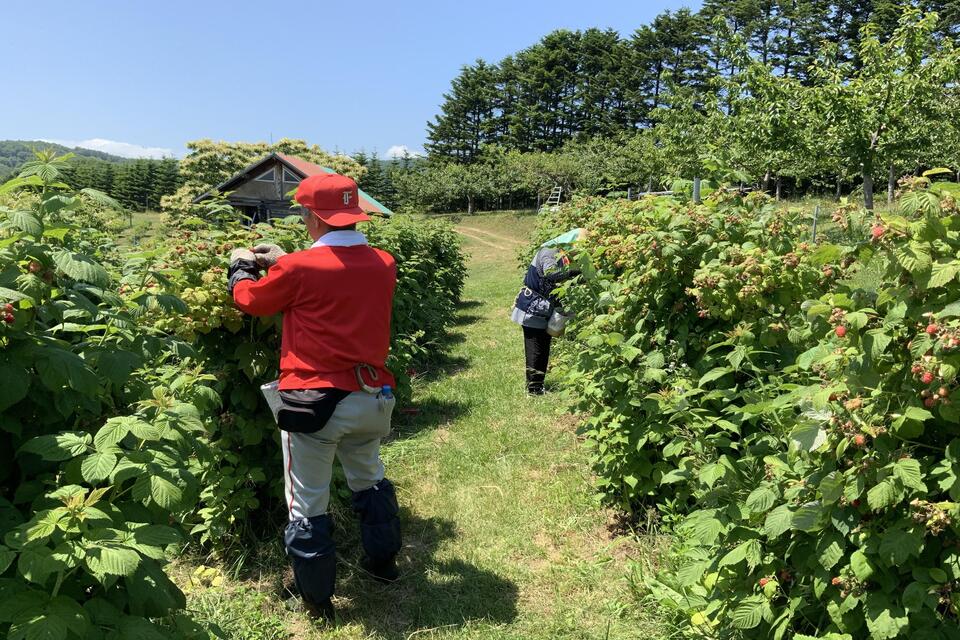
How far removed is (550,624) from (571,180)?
146ft

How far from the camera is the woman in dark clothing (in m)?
5.87

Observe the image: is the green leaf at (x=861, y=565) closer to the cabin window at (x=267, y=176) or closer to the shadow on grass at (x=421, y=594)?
the shadow on grass at (x=421, y=594)

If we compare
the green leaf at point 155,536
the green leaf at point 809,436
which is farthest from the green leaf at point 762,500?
the green leaf at point 155,536

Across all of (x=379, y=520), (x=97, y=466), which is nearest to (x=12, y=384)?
(x=97, y=466)

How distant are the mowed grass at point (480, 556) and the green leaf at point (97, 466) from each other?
159 cm

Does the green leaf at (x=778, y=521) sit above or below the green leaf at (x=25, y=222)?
below

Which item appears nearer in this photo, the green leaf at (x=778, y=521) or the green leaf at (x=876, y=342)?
the green leaf at (x=876, y=342)

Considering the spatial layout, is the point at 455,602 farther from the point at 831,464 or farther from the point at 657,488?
the point at 831,464

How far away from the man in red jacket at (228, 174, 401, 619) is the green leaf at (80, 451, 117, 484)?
1122 mm

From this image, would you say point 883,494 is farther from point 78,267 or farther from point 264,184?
point 264,184

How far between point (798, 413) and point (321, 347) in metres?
2.01

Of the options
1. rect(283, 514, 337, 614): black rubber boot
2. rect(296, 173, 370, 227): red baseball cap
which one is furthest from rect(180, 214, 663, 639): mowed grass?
rect(296, 173, 370, 227): red baseball cap

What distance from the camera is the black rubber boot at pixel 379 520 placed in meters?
3.19

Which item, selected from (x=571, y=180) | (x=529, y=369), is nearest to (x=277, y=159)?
(x=571, y=180)
